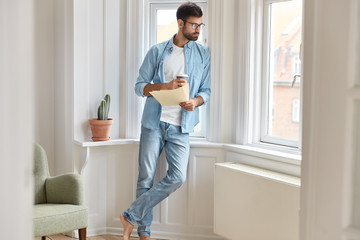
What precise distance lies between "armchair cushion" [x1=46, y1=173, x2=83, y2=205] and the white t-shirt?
844 mm

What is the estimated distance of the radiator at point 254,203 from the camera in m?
3.40

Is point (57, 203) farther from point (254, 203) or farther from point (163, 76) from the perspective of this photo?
point (254, 203)

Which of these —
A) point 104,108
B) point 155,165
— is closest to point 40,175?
point 104,108

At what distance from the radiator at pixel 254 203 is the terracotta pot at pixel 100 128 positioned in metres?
0.99

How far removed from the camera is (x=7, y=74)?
3.71ft

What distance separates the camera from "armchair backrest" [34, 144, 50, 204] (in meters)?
3.89

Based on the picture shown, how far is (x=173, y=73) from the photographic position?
414cm

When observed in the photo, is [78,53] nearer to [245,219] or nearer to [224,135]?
[224,135]

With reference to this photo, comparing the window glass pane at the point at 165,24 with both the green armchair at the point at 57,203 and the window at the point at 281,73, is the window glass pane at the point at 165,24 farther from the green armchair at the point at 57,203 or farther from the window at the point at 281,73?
the green armchair at the point at 57,203

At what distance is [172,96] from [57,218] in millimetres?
1186

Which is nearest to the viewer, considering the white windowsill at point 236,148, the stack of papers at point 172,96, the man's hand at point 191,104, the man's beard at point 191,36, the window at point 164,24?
the white windowsill at point 236,148

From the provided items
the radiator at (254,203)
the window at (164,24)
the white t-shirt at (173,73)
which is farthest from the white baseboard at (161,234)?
the white t-shirt at (173,73)

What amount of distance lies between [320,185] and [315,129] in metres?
0.17

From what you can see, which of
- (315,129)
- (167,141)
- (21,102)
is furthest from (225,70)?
(21,102)
